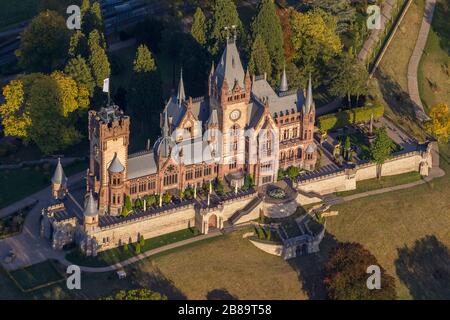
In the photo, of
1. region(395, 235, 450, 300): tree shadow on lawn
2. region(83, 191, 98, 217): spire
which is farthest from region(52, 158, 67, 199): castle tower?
region(395, 235, 450, 300): tree shadow on lawn

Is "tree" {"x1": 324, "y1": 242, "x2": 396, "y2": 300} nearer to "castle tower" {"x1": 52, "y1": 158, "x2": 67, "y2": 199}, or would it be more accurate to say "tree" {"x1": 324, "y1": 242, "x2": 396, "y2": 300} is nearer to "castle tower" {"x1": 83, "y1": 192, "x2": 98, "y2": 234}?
"castle tower" {"x1": 83, "y1": 192, "x2": 98, "y2": 234}

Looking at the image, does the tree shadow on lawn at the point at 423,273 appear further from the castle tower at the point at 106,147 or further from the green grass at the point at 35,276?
the green grass at the point at 35,276

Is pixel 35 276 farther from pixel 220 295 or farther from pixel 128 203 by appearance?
pixel 220 295

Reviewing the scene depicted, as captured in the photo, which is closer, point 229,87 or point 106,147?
point 106,147

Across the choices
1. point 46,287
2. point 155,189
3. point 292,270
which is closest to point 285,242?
point 292,270

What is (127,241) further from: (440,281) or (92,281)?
(440,281)

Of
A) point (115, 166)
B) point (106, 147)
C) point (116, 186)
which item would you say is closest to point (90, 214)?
point (116, 186)
